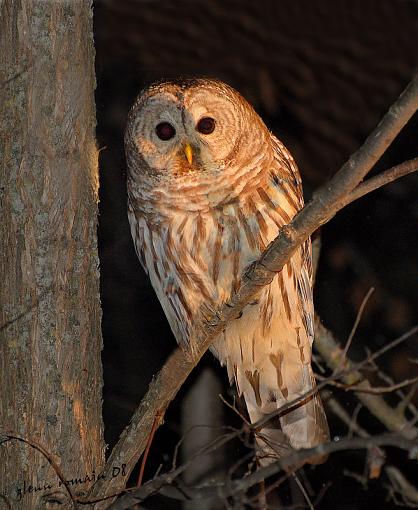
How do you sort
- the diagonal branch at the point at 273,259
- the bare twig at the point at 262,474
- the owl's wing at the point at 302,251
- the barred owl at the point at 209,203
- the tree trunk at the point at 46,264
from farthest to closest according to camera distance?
1. the owl's wing at the point at 302,251
2. the barred owl at the point at 209,203
3. the tree trunk at the point at 46,264
4. the diagonal branch at the point at 273,259
5. the bare twig at the point at 262,474

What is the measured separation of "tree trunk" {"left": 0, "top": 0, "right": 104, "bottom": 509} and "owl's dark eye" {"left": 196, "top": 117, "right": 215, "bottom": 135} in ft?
1.49

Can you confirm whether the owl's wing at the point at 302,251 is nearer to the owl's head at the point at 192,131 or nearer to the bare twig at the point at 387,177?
the owl's head at the point at 192,131

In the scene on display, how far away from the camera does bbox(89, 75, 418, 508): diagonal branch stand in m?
1.69

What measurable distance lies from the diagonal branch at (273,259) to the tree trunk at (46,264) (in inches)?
6.9

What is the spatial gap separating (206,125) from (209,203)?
0.24 metres

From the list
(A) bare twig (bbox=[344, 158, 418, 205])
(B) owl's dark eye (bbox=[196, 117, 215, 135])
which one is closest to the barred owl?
(B) owl's dark eye (bbox=[196, 117, 215, 135])

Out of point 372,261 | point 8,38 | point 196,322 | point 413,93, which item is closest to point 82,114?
point 8,38

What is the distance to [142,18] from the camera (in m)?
3.52

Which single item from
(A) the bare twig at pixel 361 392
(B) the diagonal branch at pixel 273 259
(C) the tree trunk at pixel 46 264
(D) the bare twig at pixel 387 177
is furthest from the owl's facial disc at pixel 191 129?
(D) the bare twig at pixel 387 177

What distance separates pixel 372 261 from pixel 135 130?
115 centimetres

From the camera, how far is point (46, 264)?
231cm

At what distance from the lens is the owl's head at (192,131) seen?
2.72 m

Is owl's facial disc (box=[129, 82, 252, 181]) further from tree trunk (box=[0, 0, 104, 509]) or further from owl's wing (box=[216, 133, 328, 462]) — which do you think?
tree trunk (box=[0, 0, 104, 509])

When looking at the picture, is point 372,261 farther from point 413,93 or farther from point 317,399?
point 413,93
